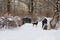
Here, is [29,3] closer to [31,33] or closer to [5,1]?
[5,1]

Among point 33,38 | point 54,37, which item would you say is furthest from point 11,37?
point 54,37

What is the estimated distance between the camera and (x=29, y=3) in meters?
15.6

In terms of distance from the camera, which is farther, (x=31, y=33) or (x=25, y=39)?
(x=31, y=33)

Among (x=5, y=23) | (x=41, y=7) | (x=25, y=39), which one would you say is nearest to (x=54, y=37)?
(x=25, y=39)

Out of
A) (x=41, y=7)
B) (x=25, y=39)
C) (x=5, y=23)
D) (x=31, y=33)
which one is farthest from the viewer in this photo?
(x=41, y=7)

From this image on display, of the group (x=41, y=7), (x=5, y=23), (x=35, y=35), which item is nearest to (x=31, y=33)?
(x=35, y=35)

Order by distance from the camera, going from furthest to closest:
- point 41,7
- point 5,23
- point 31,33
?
point 41,7 → point 5,23 → point 31,33

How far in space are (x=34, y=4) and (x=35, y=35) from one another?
11.6 meters

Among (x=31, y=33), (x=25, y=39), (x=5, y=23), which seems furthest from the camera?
(x=5, y=23)

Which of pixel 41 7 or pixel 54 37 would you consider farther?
pixel 41 7

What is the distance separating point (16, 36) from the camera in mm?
4172

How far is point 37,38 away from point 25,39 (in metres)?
0.27

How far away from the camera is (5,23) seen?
6797 millimetres

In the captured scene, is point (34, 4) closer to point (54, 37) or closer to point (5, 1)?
point (5, 1)
